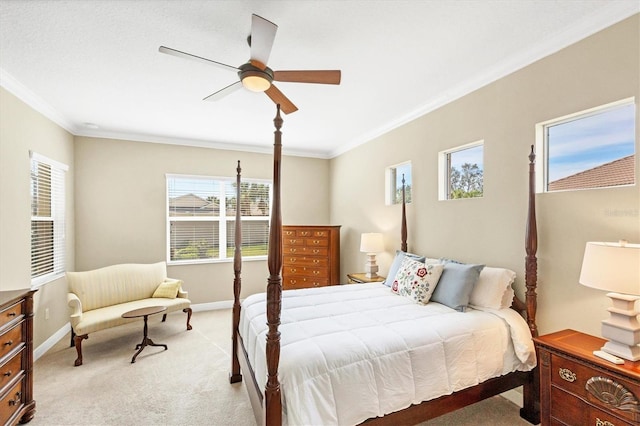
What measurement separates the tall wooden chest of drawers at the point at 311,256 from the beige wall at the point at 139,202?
707 mm

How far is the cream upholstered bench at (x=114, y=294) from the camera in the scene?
328 cm

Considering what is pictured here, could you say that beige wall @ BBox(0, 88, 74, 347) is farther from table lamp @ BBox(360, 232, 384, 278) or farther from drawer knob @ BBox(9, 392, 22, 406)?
table lamp @ BBox(360, 232, 384, 278)

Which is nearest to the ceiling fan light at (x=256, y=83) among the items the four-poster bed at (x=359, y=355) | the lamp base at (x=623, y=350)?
the four-poster bed at (x=359, y=355)

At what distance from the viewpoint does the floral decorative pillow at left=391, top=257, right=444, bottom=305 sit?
265 cm

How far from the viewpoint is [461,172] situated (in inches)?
126

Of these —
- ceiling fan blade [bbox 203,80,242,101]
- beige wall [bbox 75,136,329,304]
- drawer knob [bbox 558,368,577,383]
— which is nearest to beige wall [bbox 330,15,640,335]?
drawer knob [bbox 558,368,577,383]

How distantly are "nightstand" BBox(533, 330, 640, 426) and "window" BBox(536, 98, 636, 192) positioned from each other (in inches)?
42.5

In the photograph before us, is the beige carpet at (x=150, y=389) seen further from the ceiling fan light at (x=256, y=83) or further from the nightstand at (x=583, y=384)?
the ceiling fan light at (x=256, y=83)

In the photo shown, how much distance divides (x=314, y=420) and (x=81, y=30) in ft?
9.43

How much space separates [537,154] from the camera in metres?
2.43

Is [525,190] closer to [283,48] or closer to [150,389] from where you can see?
[283,48]

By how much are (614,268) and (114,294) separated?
4871 mm

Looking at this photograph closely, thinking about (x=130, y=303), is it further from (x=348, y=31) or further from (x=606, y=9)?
(x=606, y=9)

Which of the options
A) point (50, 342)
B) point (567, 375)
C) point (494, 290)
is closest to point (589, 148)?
point (494, 290)
